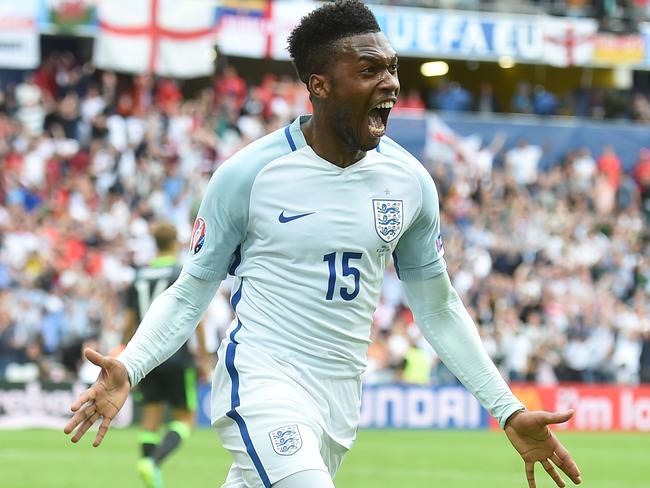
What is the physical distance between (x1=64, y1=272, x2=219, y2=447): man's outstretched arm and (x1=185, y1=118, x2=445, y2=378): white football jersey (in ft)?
0.36

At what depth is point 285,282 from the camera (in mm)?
5422

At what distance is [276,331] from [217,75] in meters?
24.4

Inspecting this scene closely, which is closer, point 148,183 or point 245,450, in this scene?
point 245,450

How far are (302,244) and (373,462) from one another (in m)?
10.1

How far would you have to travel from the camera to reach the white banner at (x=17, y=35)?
83.9 feet

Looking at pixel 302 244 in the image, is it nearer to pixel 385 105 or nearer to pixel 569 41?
pixel 385 105

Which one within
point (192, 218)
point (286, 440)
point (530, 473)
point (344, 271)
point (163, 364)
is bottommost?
point (163, 364)

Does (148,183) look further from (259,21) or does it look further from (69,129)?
(259,21)

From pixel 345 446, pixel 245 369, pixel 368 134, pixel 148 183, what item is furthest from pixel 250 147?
pixel 148 183

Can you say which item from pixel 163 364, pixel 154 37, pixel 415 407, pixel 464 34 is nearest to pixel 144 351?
pixel 163 364

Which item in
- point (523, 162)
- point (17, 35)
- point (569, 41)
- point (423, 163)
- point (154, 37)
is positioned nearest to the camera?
point (17, 35)

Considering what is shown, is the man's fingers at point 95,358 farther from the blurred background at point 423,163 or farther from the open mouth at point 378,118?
the blurred background at point 423,163

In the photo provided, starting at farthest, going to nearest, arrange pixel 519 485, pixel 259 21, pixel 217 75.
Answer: pixel 217 75 < pixel 259 21 < pixel 519 485

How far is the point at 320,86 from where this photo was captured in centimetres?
550
